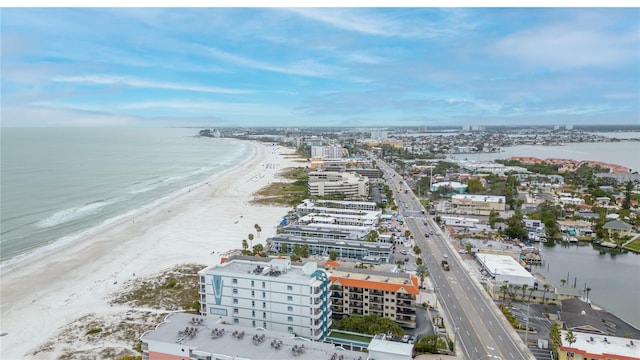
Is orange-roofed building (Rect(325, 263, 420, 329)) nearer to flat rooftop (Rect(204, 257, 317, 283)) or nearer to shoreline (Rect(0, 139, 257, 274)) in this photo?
flat rooftop (Rect(204, 257, 317, 283))

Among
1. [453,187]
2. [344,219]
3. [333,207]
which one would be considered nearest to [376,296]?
[344,219]

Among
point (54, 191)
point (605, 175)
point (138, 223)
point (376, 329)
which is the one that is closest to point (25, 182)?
point (54, 191)

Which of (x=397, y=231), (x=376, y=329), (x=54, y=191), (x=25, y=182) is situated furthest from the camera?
(x=25, y=182)

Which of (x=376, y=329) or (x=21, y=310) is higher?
(x=376, y=329)

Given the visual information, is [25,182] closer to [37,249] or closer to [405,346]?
[37,249]

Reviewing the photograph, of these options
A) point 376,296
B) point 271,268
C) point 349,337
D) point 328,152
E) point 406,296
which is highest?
point 328,152

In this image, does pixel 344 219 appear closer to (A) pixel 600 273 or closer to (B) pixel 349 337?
(A) pixel 600 273
